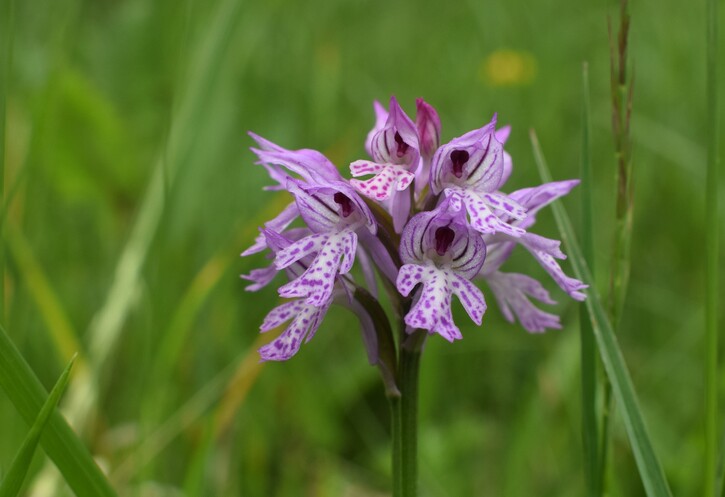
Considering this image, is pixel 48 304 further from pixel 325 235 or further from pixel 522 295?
pixel 522 295

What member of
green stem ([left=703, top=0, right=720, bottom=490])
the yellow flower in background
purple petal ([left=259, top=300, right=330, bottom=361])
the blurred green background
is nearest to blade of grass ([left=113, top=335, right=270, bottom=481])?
the blurred green background

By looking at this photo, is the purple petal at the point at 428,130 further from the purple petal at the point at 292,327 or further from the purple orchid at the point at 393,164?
the purple petal at the point at 292,327

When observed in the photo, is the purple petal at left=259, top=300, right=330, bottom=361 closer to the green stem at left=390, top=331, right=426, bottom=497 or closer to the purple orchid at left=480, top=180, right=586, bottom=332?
the green stem at left=390, top=331, right=426, bottom=497

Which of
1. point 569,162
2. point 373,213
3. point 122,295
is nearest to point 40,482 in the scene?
point 122,295

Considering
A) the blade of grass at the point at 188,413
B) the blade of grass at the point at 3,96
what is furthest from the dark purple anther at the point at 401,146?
the blade of grass at the point at 188,413

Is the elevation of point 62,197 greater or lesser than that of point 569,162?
greater

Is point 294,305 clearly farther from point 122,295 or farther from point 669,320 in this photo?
point 669,320
